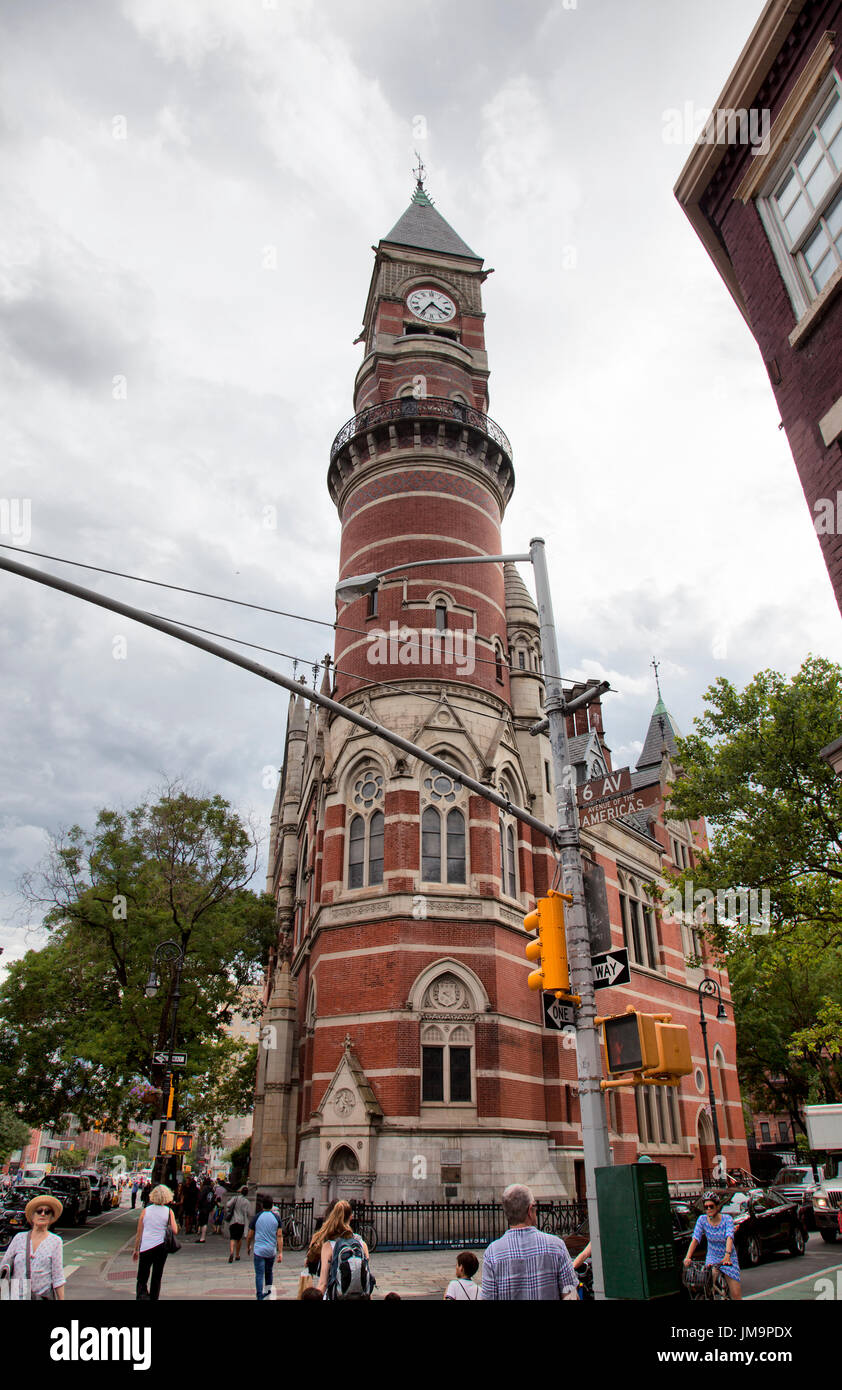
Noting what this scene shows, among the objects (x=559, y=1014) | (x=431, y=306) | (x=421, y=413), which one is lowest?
(x=559, y=1014)

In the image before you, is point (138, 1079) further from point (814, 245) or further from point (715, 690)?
point (814, 245)

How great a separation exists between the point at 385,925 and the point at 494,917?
2.94 metres

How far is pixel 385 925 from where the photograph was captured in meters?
22.7

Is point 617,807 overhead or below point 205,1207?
overhead

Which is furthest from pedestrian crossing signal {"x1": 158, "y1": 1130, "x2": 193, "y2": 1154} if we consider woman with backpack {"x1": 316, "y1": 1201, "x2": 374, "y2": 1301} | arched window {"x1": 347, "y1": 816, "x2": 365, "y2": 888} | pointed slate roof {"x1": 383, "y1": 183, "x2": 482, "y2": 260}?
pointed slate roof {"x1": 383, "y1": 183, "x2": 482, "y2": 260}

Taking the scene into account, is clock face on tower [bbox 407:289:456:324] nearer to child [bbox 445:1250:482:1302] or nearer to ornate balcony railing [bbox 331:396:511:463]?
ornate balcony railing [bbox 331:396:511:463]

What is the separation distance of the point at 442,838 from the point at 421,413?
1469 centimetres

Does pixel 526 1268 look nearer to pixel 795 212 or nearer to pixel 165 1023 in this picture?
pixel 795 212

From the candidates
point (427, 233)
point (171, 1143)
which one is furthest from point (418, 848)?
point (427, 233)

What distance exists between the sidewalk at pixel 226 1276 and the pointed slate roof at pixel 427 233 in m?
35.4

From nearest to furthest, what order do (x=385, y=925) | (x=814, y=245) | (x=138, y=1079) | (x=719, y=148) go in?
(x=814, y=245) → (x=719, y=148) → (x=385, y=925) → (x=138, y=1079)

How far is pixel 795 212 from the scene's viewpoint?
10469 mm

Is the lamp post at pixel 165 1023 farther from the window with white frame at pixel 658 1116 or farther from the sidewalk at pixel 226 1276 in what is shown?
the window with white frame at pixel 658 1116

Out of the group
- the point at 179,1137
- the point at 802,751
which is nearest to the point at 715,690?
the point at 802,751
